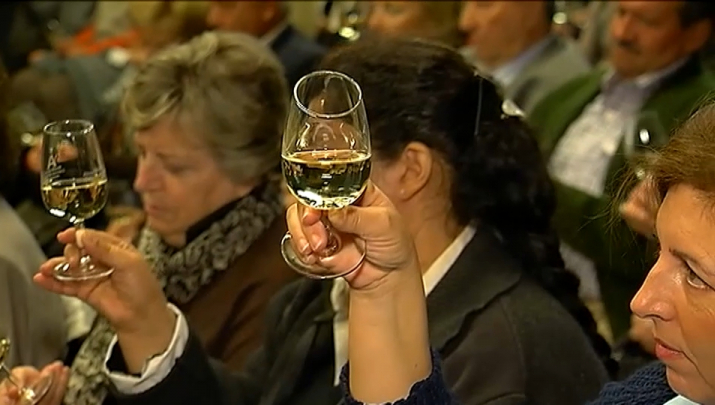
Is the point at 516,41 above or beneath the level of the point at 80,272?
beneath

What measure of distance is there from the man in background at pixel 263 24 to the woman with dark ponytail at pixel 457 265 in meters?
2.15

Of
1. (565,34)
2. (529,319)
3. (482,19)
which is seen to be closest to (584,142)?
(482,19)

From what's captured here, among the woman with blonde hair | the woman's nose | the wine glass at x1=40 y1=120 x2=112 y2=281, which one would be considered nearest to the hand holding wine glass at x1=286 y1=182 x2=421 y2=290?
the woman's nose

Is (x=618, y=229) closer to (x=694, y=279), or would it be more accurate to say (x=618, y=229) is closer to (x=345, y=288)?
(x=345, y=288)

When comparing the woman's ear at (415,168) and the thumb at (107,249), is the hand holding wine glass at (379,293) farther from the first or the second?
the thumb at (107,249)

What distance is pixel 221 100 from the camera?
2209mm

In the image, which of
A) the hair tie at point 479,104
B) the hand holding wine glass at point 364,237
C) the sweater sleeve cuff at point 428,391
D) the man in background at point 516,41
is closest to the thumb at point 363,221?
the hand holding wine glass at point 364,237

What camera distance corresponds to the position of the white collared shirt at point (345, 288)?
173 centimetres

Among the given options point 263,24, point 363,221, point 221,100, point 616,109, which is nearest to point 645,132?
point 616,109

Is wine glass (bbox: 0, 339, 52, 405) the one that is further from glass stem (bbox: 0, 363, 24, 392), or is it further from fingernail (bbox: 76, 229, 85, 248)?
fingernail (bbox: 76, 229, 85, 248)

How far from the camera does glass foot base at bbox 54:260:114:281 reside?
171cm

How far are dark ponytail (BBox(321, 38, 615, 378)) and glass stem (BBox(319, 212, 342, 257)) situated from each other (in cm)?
47

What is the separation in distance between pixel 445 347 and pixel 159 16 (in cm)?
246

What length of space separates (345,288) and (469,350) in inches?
12.2
